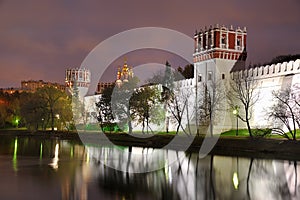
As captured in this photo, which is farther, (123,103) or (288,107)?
(123,103)

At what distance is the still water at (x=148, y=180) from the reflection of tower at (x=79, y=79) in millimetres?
62552

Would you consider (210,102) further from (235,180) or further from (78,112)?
(78,112)

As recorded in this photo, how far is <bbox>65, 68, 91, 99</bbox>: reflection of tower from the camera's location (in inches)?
3275

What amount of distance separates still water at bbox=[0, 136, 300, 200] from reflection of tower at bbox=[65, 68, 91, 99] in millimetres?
62552

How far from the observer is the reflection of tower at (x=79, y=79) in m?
83.2

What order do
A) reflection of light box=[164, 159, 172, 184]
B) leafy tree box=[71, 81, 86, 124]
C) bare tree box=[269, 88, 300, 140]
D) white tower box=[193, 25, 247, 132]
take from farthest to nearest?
leafy tree box=[71, 81, 86, 124] < white tower box=[193, 25, 247, 132] < bare tree box=[269, 88, 300, 140] < reflection of light box=[164, 159, 172, 184]

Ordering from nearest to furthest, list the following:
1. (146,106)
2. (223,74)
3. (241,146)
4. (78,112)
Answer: (241,146)
(223,74)
(146,106)
(78,112)

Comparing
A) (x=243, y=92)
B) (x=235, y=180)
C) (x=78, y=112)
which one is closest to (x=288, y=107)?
(x=243, y=92)

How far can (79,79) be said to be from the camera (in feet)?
277

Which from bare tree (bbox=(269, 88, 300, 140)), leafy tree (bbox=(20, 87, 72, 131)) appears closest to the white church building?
bare tree (bbox=(269, 88, 300, 140))

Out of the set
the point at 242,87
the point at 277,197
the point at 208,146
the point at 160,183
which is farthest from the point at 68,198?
the point at 242,87

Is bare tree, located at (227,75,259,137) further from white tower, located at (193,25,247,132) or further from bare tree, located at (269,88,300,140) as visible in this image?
bare tree, located at (269,88,300,140)

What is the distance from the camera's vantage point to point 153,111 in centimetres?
4322

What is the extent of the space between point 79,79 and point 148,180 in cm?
7082
